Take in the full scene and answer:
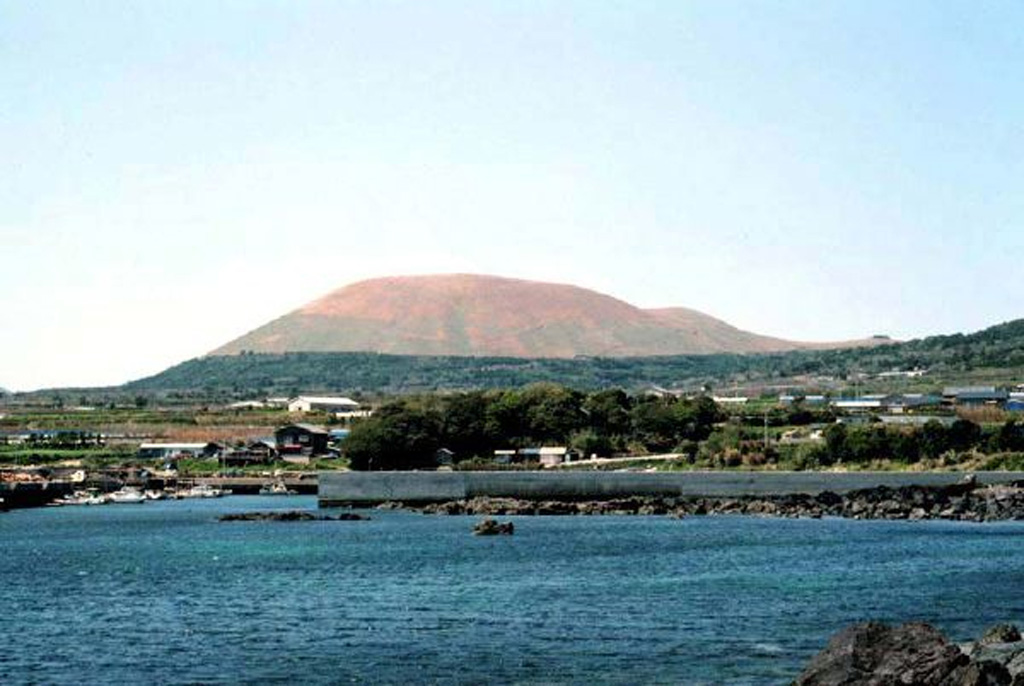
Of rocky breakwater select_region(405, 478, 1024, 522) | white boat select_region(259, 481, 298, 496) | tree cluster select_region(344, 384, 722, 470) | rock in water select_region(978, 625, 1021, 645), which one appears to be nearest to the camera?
rock in water select_region(978, 625, 1021, 645)

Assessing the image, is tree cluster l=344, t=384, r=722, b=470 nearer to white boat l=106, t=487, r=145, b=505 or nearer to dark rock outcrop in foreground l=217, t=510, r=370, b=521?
white boat l=106, t=487, r=145, b=505

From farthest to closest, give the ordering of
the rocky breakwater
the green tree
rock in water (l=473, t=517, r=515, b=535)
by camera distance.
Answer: the green tree, the rocky breakwater, rock in water (l=473, t=517, r=515, b=535)

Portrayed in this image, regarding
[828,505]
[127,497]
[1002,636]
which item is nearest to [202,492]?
[127,497]

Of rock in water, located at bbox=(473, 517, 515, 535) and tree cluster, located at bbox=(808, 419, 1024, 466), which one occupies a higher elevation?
tree cluster, located at bbox=(808, 419, 1024, 466)

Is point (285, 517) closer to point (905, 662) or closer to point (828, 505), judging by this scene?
point (828, 505)

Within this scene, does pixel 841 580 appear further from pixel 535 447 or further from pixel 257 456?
pixel 257 456

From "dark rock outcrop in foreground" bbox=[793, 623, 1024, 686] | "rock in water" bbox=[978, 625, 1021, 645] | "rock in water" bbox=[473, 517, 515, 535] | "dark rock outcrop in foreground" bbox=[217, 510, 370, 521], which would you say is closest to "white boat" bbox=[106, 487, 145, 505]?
"dark rock outcrop in foreground" bbox=[217, 510, 370, 521]

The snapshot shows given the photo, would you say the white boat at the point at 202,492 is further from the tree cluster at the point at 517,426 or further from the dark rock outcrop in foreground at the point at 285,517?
the dark rock outcrop in foreground at the point at 285,517
